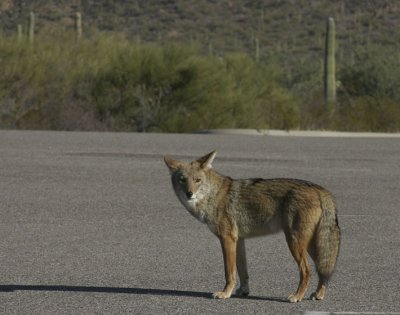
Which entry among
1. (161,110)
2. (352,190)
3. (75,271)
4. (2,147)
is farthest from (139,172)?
(161,110)

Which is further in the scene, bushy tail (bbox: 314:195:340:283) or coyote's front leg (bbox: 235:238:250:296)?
coyote's front leg (bbox: 235:238:250:296)

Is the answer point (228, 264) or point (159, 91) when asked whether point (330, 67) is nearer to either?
point (159, 91)

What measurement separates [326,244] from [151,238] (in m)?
3.66

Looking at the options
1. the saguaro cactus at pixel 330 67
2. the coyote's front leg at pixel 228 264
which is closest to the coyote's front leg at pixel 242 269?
the coyote's front leg at pixel 228 264

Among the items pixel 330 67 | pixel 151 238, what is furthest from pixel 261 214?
pixel 330 67

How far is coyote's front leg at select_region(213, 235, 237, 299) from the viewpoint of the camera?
25.6 ft

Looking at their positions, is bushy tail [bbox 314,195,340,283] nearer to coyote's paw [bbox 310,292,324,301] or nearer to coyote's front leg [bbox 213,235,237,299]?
coyote's paw [bbox 310,292,324,301]

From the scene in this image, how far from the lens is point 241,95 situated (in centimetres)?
3256

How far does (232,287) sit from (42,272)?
5.95ft

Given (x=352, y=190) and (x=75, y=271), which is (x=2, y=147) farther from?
(x=75, y=271)

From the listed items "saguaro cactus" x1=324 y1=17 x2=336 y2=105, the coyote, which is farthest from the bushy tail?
"saguaro cactus" x1=324 y1=17 x2=336 y2=105

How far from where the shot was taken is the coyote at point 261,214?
764 centimetres

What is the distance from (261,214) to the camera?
788 cm

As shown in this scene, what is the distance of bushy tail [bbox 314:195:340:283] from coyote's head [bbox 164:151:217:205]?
797mm
